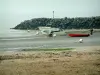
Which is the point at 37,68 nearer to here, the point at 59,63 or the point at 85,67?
the point at 59,63

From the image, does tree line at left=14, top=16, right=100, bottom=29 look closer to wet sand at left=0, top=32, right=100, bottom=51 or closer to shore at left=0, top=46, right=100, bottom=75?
wet sand at left=0, top=32, right=100, bottom=51

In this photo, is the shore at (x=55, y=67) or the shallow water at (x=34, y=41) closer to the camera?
the shore at (x=55, y=67)

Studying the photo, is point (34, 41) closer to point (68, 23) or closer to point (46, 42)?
point (46, 42)

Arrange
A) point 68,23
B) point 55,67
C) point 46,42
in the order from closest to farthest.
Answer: point 55,67, point 68,23, point 46,42

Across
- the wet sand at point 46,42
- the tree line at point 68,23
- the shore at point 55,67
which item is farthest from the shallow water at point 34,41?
the shore at point 55,67

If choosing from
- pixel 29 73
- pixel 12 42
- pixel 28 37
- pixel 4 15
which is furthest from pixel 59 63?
pixel 28 37

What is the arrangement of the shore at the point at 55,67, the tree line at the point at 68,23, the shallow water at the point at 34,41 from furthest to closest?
the shallow water at the point at 34,41
the tree line at the point at 68,23
the shore at the point at 55,67

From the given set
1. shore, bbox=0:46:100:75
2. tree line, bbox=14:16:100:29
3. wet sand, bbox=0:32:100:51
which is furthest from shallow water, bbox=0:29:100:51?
shore, bbox=0:46:100:75

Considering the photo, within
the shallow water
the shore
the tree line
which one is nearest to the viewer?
the shore

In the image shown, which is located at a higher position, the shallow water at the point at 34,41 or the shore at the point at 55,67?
the shallow water at the point at 34,41

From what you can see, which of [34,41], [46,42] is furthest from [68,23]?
[34,41]

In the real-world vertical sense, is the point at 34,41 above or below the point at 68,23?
below

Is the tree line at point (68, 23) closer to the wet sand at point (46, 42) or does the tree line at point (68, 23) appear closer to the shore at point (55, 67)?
the wet sand at point (46, 42)

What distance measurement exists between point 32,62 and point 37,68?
38 centimetres
